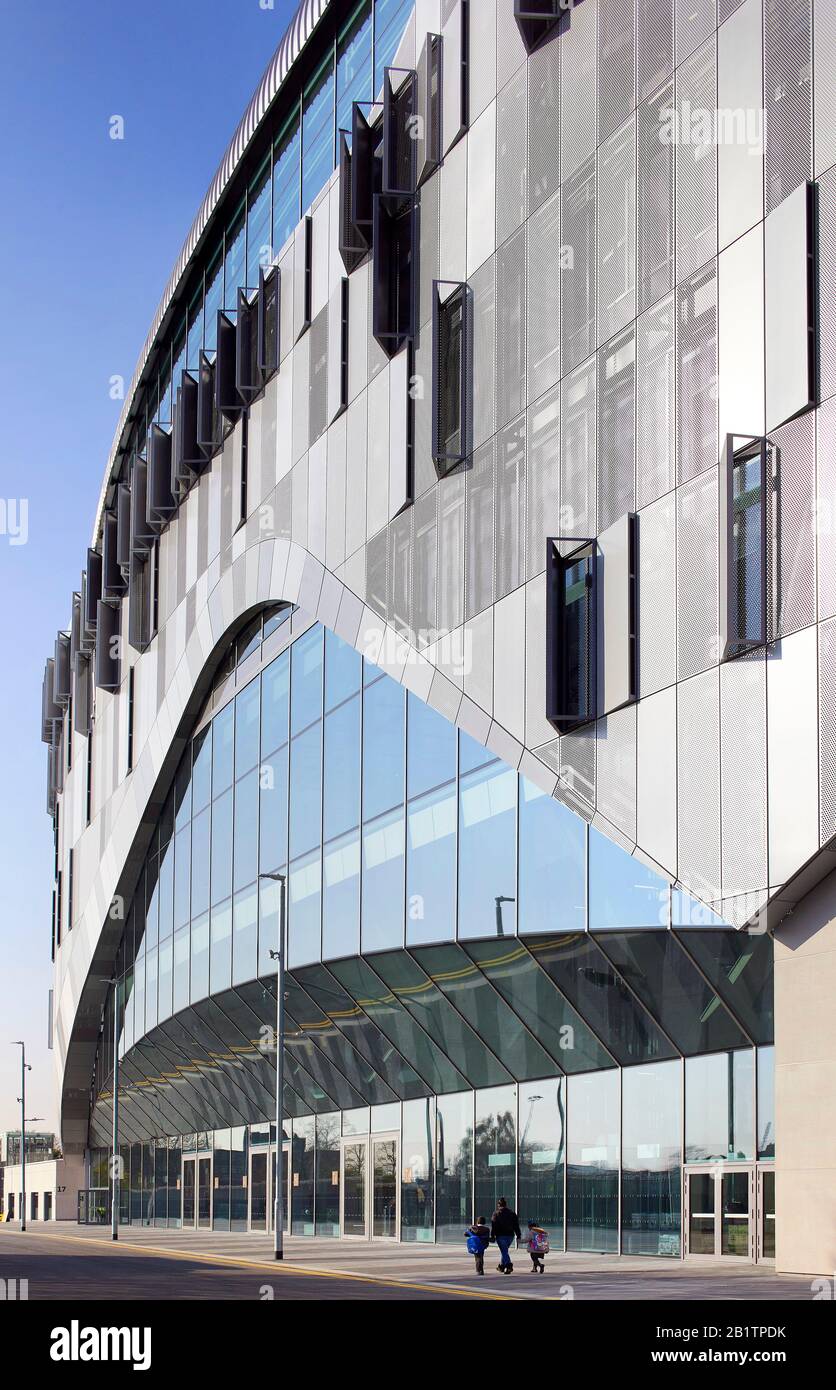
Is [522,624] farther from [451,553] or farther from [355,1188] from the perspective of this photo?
[355,1188]

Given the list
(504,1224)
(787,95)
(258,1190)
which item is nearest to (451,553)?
(787,95)

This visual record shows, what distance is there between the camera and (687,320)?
2344 cm

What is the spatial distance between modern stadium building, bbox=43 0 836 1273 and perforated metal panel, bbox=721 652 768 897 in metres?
0.06

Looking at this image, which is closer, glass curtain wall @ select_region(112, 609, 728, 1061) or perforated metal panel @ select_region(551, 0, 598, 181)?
perforated metal panel @ select_region(551, 0, 598, 181)


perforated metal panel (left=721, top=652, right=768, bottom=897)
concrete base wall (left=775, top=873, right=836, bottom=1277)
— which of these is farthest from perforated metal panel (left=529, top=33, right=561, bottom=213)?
concrete base wall (left=775, top=873, right=836, bottom=1277)

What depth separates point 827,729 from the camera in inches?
784

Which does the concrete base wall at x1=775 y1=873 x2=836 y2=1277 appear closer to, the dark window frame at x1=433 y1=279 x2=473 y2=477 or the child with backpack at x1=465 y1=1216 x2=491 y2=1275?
the child with backpack at x1=465 y1=1216 x2=491 y2=1275

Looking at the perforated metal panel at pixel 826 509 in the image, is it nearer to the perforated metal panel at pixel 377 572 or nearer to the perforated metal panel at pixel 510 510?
the perforated metal panel at pixel 510 510

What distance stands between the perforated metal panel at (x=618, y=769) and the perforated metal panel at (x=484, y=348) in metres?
7.37

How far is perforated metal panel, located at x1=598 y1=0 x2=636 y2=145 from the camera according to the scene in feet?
83.9

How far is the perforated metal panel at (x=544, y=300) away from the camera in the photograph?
90.8ft

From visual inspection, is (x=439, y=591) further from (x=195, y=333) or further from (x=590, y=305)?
(x=195, y=333)

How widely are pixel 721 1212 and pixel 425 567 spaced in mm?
13849
